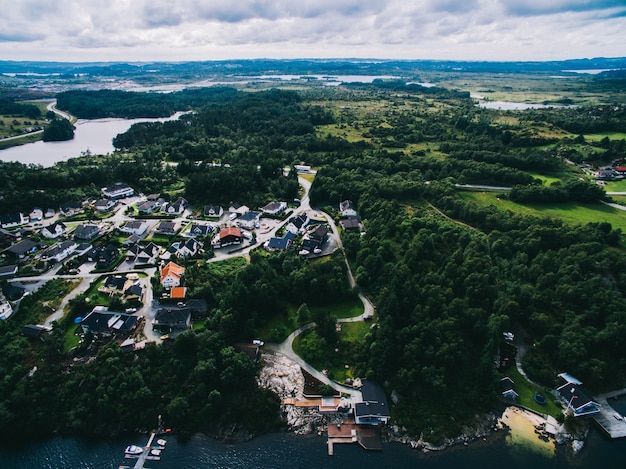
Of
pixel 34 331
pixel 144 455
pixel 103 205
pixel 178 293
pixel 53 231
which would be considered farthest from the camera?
pixel 103 205

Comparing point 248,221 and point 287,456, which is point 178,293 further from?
point 287,456

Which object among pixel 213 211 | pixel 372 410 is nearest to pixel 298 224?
pixel 213 211

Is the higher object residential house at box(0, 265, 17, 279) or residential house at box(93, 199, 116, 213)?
residential house at box(93, 199, 116, 213)

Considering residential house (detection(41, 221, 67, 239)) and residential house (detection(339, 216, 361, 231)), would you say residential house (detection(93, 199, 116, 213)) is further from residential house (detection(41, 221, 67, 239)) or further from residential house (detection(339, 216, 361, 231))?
residential house (detection(339, 216, 361, 231))

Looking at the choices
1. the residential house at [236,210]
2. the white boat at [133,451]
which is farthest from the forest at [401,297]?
the residential house at [236,210]

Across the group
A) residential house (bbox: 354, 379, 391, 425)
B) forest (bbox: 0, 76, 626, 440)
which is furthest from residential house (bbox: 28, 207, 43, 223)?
residential house (bbox: 354, 379, 391, 425)

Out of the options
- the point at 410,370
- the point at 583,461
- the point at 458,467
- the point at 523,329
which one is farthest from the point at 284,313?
the point at 583,461
